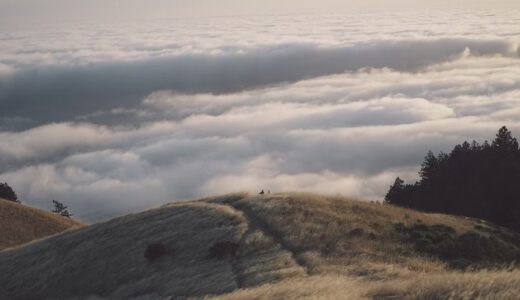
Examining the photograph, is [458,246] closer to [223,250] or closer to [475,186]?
[223,250]

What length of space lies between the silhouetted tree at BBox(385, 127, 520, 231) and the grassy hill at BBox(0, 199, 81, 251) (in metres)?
45.0

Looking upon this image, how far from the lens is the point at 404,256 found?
111 ft

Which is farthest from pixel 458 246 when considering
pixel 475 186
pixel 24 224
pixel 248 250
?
pixel 24 224

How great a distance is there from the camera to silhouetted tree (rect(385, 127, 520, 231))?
6450 centimetres

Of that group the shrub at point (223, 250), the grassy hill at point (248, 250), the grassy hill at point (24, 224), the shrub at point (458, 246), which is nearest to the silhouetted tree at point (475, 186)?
the grassy hill at point (248, 250)

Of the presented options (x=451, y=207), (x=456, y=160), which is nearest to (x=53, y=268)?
(x=451, y=207)

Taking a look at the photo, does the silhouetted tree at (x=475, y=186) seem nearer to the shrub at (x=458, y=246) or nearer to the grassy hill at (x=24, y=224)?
the shrub at (x=458, y=246)

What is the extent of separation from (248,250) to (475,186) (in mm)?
40178

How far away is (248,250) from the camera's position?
36.9 metres

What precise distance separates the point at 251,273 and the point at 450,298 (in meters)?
17.5

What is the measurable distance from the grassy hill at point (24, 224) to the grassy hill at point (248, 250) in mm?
A: 21694

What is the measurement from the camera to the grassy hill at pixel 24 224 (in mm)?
72062

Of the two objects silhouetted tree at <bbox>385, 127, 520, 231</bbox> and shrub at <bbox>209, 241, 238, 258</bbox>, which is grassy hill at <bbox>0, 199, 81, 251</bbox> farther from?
silhouetted tree at <bbox>385, 127, 520, 231</bbox>

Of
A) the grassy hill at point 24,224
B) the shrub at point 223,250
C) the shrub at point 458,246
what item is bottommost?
the shrub at point 458,246
